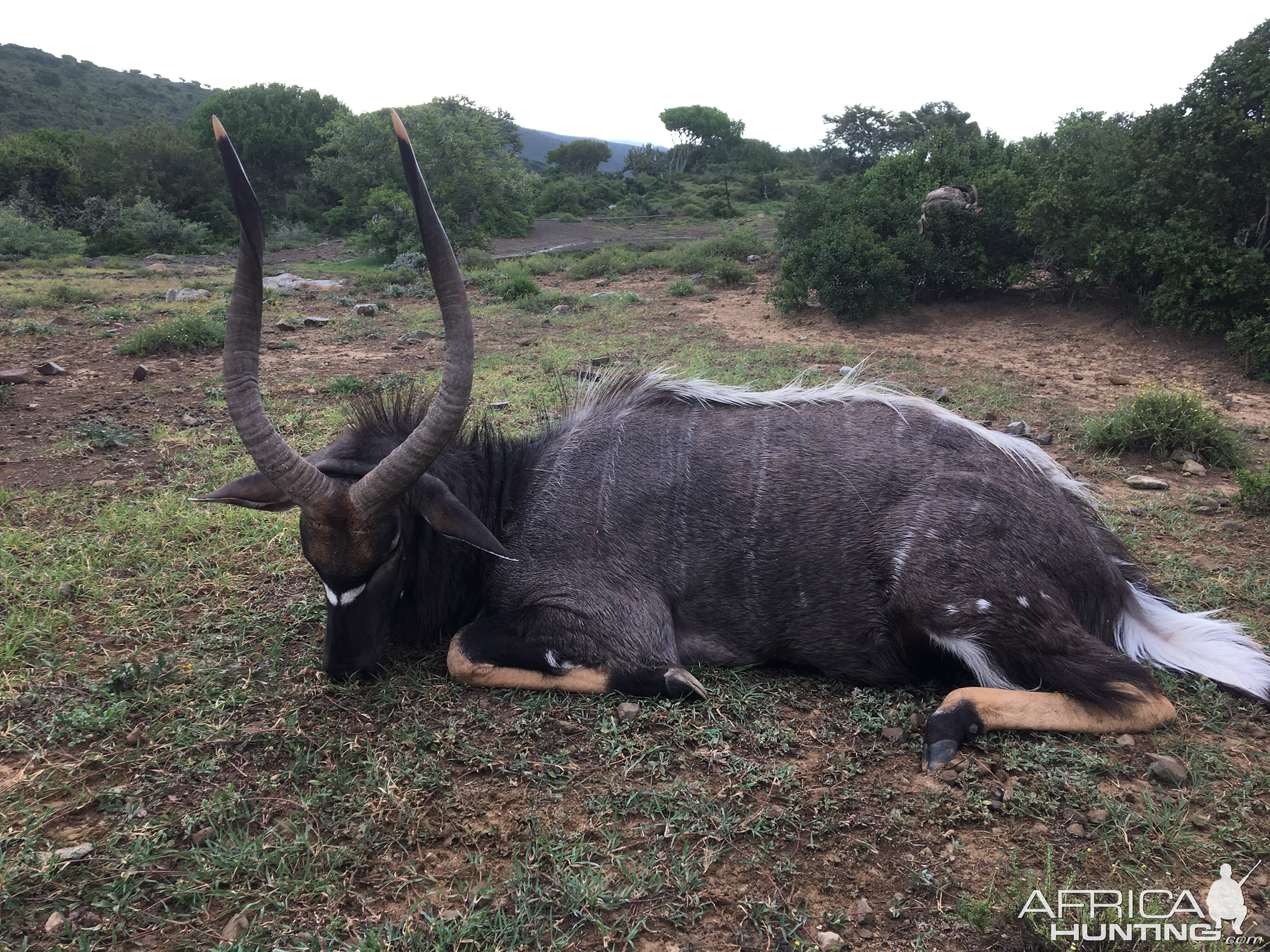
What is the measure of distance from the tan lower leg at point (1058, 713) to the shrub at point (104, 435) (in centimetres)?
735

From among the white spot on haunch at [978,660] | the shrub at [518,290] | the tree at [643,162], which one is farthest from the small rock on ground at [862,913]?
the tree at [643,162]

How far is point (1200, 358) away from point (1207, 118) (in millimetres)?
3413

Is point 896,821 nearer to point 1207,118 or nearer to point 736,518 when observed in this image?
point 736,518

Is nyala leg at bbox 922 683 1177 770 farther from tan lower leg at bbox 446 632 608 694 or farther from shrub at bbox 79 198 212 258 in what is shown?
shrub at bbox 79 198 212 258

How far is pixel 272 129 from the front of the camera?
46875mm

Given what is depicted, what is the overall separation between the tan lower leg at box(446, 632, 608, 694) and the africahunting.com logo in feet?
6.55

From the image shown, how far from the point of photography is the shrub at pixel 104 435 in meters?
6.68

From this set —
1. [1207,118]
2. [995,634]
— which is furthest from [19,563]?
[1207,118]

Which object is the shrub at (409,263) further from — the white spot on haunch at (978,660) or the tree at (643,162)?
the tree at (643,162)

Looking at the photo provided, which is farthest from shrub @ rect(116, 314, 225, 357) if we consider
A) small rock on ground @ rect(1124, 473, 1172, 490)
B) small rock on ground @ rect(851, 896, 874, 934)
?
small rock on ground @ rect(1124, 473, 1172, 490)

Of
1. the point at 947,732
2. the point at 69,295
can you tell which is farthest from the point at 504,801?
the point at 69,295

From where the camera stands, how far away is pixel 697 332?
1280 cm

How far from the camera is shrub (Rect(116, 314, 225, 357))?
10250 millimetres

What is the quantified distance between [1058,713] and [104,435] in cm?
796
